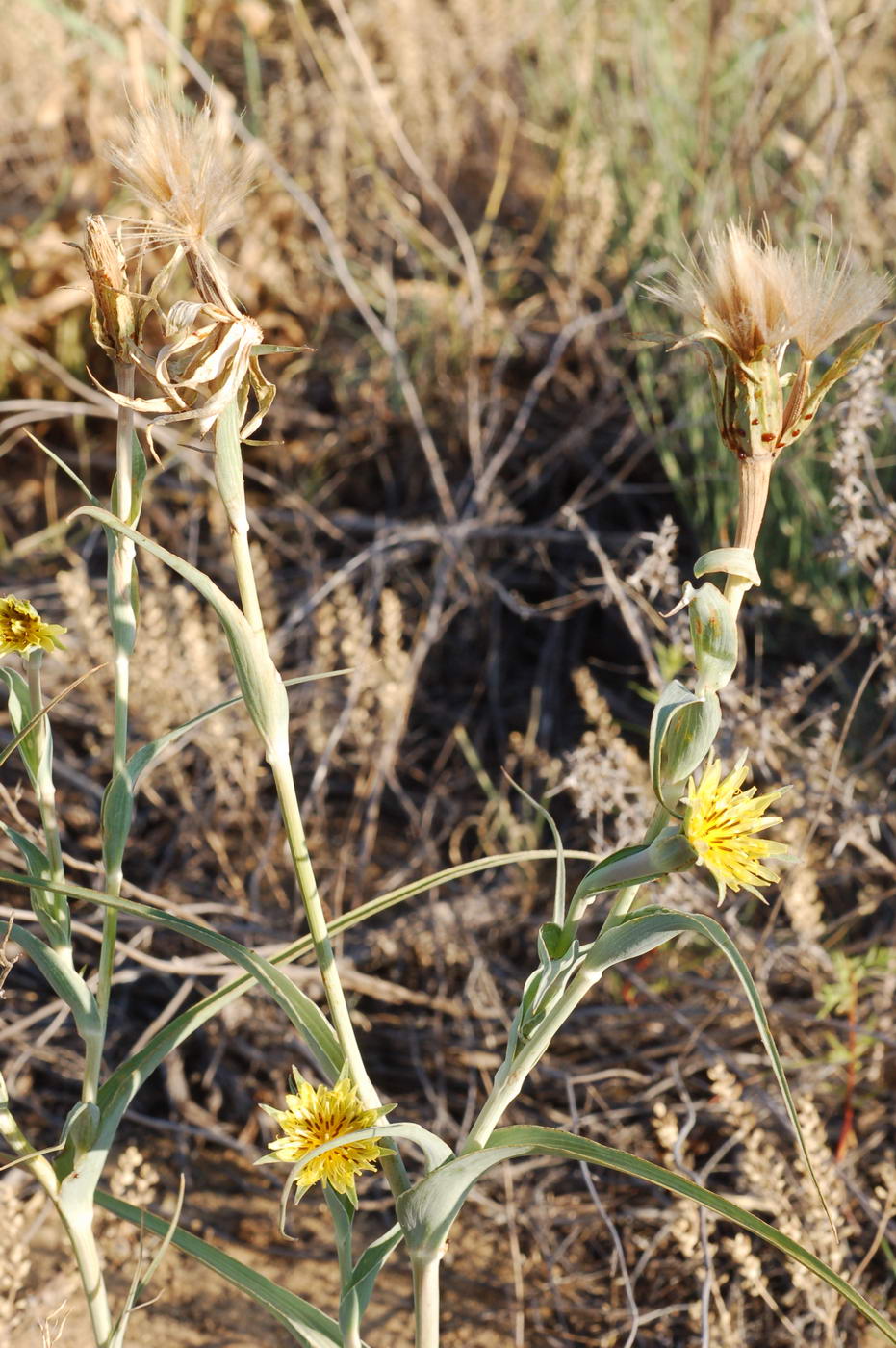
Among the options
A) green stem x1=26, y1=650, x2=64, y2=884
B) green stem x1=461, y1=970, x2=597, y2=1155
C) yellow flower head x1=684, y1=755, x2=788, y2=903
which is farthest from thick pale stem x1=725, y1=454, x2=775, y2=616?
green stem x1=26, y1=650, x2=64, y2=884

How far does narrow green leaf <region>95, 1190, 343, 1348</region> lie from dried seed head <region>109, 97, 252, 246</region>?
0.69 meters

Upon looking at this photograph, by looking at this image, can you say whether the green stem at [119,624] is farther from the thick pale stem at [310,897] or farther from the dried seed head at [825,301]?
the dried seed head at [825,301]

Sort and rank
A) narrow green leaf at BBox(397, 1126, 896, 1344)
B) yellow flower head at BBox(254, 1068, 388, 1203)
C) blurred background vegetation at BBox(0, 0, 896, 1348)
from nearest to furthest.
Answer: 1. narrow green leaf at BBox(397, 1126, 896, 1344)
2. yellow flower head at BBox(254, 1068, 388, 1203)
3. blurred background vegetation at BBox(0, 0, 896, 1348)

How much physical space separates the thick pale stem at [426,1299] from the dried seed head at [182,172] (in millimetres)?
709

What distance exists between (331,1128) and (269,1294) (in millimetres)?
156

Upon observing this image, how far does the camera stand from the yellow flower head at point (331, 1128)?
78cm

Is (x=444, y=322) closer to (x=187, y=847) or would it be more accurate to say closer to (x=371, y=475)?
(x=371, y=475)

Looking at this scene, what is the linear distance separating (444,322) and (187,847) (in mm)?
1277

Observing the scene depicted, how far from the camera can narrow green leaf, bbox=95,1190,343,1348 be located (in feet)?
2.75

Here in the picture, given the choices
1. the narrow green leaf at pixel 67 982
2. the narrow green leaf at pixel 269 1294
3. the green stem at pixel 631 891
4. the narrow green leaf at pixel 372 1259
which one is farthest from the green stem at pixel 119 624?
the green stem at pixel 631 891

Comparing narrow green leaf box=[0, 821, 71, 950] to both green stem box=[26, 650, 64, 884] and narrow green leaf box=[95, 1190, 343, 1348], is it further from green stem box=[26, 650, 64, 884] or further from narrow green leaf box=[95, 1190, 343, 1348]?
narrow green leaf box=[95, 1190, 343, 1348]

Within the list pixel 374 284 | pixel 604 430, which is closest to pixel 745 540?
pixel 604 430

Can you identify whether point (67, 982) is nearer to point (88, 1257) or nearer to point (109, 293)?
point (88, 1257)

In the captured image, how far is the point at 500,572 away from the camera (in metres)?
2.29
